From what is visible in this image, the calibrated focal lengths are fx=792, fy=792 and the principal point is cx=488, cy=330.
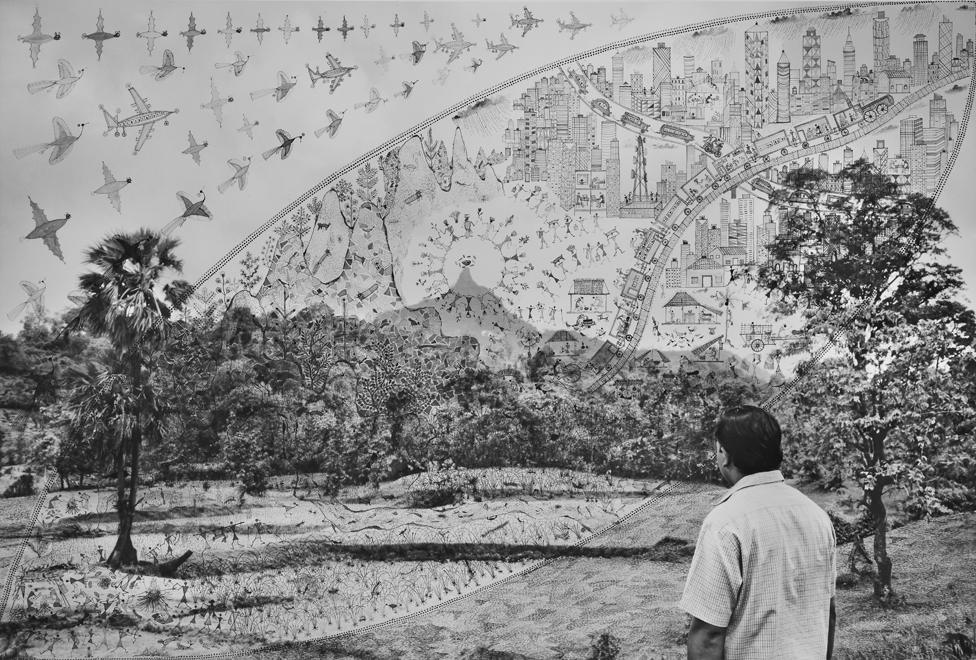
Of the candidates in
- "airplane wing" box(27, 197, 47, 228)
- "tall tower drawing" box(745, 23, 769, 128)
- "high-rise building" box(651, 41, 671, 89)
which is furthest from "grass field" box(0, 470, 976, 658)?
"high-rise building" box(651, 41, 671, 89)

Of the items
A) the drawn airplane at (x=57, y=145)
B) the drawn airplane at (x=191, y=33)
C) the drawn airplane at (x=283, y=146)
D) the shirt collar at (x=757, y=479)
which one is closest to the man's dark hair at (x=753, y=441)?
the shirt collar at (x=757, y=479)

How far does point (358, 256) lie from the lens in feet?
16.0

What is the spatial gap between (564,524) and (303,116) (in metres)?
2.94

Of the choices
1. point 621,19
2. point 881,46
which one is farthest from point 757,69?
point 621,19

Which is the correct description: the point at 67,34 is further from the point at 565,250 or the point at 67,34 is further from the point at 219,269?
the point at 565,250

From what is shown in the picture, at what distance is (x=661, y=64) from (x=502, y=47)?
0.98 m

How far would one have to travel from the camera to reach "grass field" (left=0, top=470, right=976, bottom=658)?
4.52m

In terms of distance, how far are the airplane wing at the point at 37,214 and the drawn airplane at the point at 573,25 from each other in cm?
337

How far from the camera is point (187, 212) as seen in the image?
15.8 ft

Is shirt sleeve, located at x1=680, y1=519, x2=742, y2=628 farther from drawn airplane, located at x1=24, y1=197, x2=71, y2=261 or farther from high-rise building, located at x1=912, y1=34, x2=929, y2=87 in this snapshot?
drawn airplane, located at x1=24, y1=197, x2=71, y2=261

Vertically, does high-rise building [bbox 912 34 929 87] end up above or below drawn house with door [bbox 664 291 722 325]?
above

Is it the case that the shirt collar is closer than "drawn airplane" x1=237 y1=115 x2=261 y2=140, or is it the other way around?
the shirt collar

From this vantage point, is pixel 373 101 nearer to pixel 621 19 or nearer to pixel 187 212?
pixel 187 212

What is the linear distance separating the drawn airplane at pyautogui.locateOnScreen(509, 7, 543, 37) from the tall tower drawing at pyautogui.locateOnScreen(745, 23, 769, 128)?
1.30 metres
